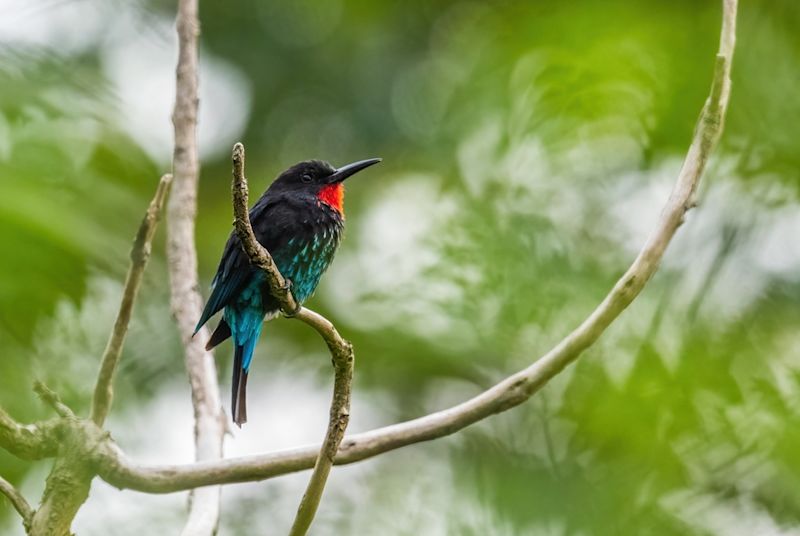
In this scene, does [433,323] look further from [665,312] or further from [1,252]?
[1,252]

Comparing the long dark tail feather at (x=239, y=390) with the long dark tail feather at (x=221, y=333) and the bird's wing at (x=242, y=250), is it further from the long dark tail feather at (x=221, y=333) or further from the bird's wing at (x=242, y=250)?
the bird's wing at (x=242, y=250)

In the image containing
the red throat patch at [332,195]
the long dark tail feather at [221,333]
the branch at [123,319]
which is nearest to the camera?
the branch at [123,319]

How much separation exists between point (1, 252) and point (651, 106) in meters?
3.41

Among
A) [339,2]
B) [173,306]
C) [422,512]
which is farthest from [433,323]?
[339,2]

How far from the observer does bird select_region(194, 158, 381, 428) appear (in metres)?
4.13

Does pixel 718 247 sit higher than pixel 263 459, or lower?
higher

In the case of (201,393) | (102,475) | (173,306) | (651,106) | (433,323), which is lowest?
(102,475)

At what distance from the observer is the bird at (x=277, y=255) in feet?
13.5

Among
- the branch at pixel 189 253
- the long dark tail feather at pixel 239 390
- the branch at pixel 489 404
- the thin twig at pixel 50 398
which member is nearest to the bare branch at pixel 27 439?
the thin twig at pixel 50 398

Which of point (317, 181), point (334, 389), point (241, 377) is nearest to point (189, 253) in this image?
point (241, 377)

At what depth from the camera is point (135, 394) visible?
6.43 meters

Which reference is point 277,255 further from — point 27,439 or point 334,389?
point 27,439

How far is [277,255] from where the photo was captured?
4.28 metres

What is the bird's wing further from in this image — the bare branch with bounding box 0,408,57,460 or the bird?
the bare branch with bounding box 0,408,57,460
